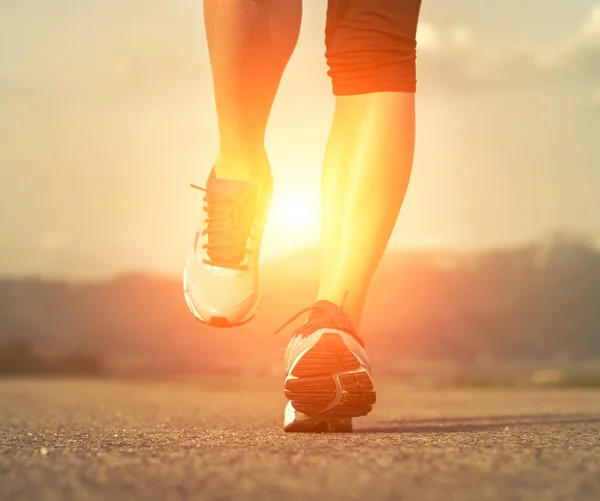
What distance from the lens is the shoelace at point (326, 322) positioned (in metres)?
1.99

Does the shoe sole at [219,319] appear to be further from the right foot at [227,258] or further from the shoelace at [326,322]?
the shoelace at [326,322]

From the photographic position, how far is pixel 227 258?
241 centimetres

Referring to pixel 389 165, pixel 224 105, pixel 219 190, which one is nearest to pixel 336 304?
pixel 389 165

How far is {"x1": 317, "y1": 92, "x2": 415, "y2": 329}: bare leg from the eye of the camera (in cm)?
215

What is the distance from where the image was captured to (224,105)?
2506 millimetres

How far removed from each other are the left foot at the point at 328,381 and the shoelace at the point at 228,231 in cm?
50

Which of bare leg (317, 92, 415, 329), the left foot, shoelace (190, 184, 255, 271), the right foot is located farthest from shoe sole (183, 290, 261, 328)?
the left foot

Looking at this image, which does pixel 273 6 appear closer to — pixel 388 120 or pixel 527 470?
pixel 388 120

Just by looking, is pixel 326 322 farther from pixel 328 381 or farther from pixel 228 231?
pixel 228 231

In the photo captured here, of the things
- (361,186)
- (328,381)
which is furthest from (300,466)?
(361,186)

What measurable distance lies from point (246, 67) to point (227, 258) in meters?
0.52

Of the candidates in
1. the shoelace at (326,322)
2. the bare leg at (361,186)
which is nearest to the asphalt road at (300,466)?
the shoelace at (326,322)

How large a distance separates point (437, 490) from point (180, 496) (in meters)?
0.31

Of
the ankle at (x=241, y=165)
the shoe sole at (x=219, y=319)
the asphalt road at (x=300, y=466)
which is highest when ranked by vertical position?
the ankle at (x=241, y=165)
